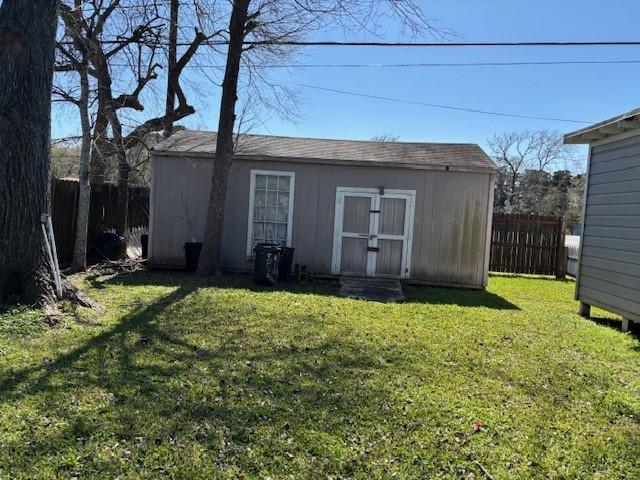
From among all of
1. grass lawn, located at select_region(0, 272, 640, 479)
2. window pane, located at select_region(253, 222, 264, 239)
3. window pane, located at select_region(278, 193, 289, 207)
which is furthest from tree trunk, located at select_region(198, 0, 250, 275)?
grass lawn, located at select_region(0, 272, 640, 479)

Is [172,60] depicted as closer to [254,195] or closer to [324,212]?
[254,195]

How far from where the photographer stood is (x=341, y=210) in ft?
33.6

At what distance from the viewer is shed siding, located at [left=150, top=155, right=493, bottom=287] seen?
10.1 metres

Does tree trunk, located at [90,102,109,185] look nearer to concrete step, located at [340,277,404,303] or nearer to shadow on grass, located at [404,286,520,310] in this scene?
concrete step, located at [340,277,404,303]

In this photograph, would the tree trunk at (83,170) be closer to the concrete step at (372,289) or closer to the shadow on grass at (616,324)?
the concrete step at (372,289)

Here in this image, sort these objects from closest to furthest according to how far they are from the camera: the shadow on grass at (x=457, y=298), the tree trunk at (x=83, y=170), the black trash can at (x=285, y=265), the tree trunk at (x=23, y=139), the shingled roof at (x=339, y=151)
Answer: the tree trunk at (x=23, y=139) → the shadow on grass at (x=457, y=298) → the tree trunk at (x=83, y=170) → the black trash can at (x=285, y=265) → the shingled roof at (x=339, y=151)

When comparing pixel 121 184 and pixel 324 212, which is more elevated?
pixel 121 184

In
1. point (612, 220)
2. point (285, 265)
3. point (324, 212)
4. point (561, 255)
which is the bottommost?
point (285, 265)

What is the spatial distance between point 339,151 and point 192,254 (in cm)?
396

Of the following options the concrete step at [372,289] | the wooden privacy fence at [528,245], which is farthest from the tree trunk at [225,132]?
the wooden privacy fence at [528,245]

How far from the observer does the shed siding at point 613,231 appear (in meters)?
6.62

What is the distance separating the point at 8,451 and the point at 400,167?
8.54 metres

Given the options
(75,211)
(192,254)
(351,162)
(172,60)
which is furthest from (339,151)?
(172,60)

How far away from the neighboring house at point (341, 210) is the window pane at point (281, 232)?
0.02m
